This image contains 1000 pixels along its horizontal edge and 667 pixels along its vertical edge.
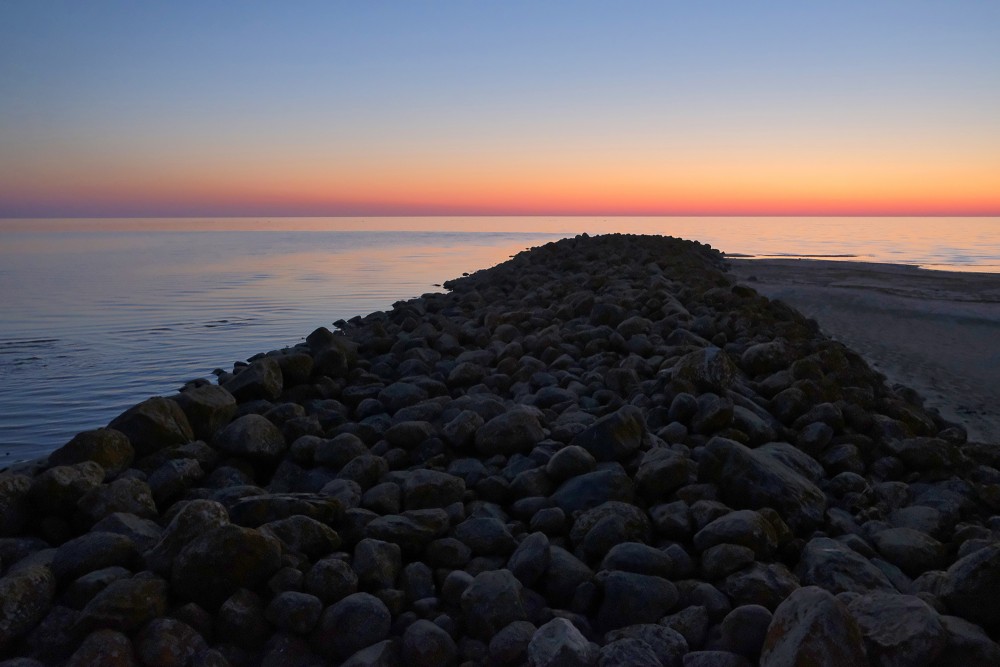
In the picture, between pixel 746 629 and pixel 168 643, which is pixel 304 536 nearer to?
Answer: pixel 168 643

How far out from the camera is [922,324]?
14.1m

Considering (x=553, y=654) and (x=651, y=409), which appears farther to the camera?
(x=651, y=409)

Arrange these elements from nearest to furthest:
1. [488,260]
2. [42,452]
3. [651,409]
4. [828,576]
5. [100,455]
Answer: [828,576] → [100,455] → [651,409] → [42,452] → [488,260]

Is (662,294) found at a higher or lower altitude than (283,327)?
higher

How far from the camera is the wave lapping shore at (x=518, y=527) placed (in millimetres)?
2688

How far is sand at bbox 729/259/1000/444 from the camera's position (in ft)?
28.0

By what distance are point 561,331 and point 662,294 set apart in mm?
1969

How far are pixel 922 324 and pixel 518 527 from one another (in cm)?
1335

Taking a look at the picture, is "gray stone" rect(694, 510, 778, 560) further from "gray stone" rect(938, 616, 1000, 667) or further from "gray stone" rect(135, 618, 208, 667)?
"gray stone" rect(135, 618, 208, 667)

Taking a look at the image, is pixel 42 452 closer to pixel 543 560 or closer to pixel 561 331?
pixel 561 331

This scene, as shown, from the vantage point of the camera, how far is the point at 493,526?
137 inches

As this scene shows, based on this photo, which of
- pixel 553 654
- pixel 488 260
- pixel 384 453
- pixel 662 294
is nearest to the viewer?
pixel 553 654

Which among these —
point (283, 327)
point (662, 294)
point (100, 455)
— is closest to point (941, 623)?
point (100, 455)

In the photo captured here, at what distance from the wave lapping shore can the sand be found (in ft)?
9.97
